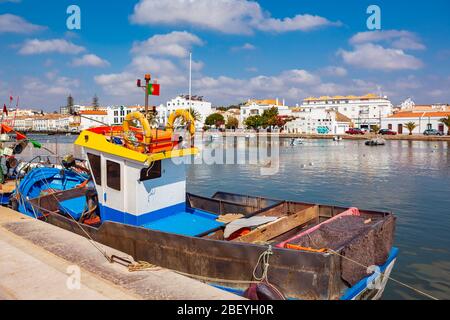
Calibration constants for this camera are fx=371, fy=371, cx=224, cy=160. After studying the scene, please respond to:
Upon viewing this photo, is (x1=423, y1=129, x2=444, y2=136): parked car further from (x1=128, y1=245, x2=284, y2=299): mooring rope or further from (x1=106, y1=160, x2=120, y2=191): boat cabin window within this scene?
(x1=128, y1=245, x2=284, y2=299): mooring rope

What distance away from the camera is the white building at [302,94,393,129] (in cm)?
14444

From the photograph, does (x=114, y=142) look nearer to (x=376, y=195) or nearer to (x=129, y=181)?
(x=129, y=181)

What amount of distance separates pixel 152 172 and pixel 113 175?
1.02 meters

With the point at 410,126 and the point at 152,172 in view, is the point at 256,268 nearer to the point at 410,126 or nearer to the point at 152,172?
the point at 152,172

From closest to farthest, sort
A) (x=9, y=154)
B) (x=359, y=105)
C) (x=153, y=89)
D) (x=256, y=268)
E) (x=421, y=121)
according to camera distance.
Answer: (x=256, y=268) → (x=153, y=89) → (x=9, y=154) → (x=421, y=121) → (x=359, y=105)

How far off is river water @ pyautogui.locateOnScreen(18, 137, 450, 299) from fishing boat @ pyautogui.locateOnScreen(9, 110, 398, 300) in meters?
3.11

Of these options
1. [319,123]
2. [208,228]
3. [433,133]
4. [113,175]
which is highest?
[319,123]

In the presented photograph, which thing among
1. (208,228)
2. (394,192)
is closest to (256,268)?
(208,228)

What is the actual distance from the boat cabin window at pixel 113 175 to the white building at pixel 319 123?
114 meters

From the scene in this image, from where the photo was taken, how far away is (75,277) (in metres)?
6.72

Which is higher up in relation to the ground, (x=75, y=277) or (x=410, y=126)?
(x=410, y=126)

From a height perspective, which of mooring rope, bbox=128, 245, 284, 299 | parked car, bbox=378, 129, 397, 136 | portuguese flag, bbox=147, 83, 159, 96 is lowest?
mooring rope, bbox=128, 245, 284, 299

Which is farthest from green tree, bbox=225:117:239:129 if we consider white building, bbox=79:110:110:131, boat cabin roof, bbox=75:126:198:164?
boat cabin roof, bbox=75:126:198:164
